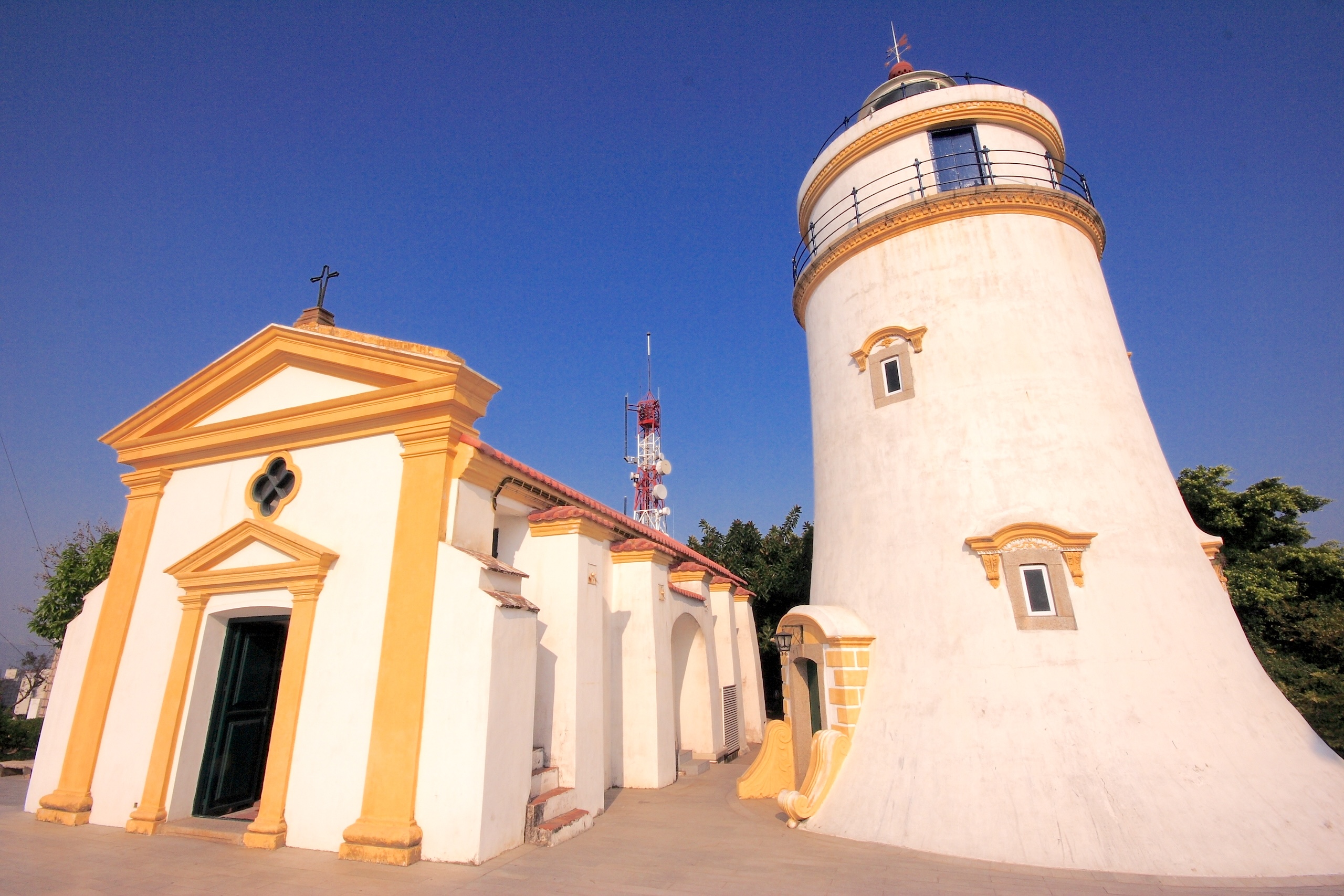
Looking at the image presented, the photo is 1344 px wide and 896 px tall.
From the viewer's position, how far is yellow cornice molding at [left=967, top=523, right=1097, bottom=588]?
23.6 ft

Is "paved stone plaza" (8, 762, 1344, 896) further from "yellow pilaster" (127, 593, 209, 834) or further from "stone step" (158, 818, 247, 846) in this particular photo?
"yellow pilaster" (127, 593, 209, 834)

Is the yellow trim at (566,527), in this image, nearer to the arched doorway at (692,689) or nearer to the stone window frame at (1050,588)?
the arched doorway at (692,689)

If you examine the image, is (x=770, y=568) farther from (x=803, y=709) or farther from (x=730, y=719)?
(x=803, y=709)

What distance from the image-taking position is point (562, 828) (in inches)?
279

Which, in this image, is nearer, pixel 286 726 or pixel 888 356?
pixel 286 726

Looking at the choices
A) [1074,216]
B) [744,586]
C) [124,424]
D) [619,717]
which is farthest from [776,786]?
[124,424]

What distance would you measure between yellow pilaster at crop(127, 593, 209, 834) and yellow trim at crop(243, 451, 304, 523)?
1322mm

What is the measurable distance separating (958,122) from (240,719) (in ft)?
45.9

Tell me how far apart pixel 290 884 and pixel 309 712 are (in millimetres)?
1979

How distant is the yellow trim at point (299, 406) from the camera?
783cm

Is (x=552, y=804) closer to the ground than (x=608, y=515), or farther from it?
closer to the ground

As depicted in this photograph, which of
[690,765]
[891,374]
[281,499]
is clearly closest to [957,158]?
[891,374]

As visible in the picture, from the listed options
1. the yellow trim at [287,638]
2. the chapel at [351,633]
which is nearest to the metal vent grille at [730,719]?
the chapel at [351,633]

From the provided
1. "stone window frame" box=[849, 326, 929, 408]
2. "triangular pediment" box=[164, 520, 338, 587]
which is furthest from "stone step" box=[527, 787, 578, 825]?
"stone window frame" box=[849, 326, 929, 408]
